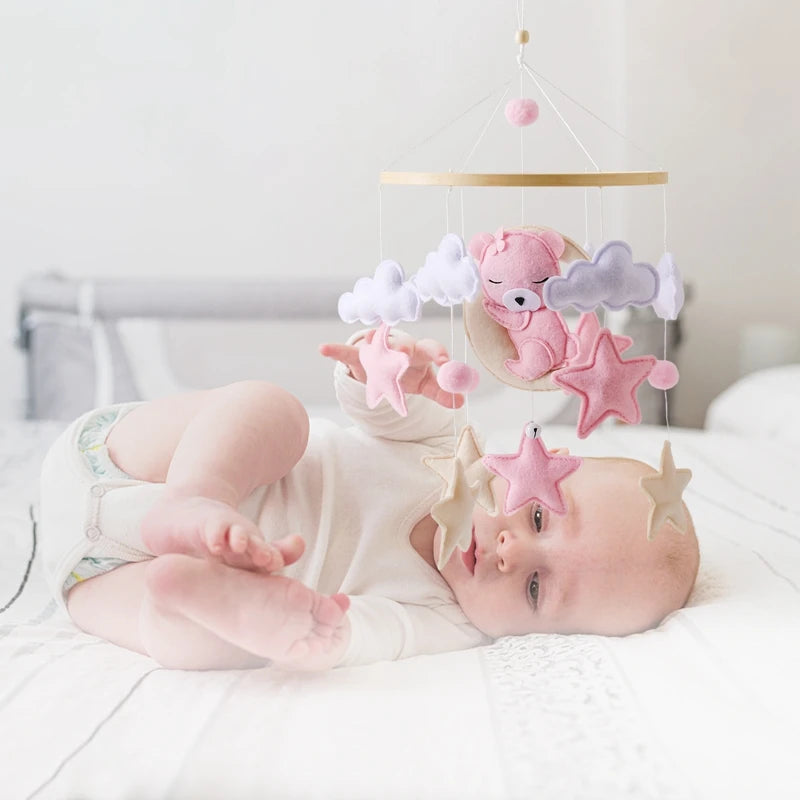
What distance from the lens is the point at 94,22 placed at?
230 cm

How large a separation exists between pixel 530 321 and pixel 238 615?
1.09ft

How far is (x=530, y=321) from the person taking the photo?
905 mm

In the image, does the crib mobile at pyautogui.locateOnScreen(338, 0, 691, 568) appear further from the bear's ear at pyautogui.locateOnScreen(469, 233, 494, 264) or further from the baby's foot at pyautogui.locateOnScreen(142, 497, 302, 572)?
the baby's foot at pyautogui.locateOnScreen(142, 497, 302, 572)

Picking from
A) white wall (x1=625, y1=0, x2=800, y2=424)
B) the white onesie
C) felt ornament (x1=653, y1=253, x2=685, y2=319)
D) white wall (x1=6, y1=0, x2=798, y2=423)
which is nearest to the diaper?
the white onesie

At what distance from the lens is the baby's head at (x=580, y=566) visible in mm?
994

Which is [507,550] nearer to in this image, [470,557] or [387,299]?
[470,557]

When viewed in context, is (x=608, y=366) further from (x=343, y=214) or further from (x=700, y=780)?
(x=343, y=214)

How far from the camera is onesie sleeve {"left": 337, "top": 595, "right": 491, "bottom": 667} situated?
94 cm

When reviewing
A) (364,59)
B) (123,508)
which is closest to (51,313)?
(364,59)

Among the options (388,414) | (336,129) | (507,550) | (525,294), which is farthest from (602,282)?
(336,129)

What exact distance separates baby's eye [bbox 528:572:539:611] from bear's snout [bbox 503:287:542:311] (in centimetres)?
28

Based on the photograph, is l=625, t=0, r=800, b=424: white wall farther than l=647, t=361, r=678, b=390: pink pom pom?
Yes

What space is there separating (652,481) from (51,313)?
5.23 ft

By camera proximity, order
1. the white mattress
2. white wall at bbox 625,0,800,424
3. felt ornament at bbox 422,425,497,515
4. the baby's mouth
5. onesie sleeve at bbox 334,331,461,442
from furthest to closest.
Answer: white wall at bbox 625,0,800,424 < onesie sleeve at bbox 334,331,461,442 < the baby's mouth < felt ornament at bbox 422,425,497,515 < the white mattress
